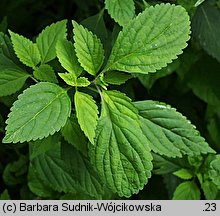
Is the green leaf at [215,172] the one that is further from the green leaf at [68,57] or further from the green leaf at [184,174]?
the green leaf at [68,57]

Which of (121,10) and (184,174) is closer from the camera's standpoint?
(121,10)

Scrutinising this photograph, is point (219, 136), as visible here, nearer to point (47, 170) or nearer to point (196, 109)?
point (196, 109)

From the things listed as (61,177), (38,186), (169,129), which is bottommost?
(38,186)

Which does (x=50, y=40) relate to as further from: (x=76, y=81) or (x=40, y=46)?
(x=76, y=81)

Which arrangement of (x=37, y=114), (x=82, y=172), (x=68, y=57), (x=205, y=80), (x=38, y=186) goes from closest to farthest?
(x=37, y=114)
(x=68, y=57)
(x=82, y=172)
(x=38, y=186)
(x=205, y=80)

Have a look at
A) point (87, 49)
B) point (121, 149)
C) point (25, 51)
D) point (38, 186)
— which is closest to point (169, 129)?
point (121, 149)

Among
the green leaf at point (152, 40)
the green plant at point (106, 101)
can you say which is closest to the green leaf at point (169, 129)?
the green plant at point (106, 101)

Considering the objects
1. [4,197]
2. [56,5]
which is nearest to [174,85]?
[56,5]

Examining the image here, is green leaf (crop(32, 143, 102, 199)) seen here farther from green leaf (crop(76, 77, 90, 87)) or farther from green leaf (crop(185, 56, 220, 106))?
green leaf (crop(185, 56, 220, 106))

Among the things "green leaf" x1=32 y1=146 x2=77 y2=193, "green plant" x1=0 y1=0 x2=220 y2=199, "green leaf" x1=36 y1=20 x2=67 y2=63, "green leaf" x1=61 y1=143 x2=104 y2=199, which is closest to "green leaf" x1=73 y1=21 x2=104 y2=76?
"green plant" x1=0 y1=0 x2=220 y2=199
